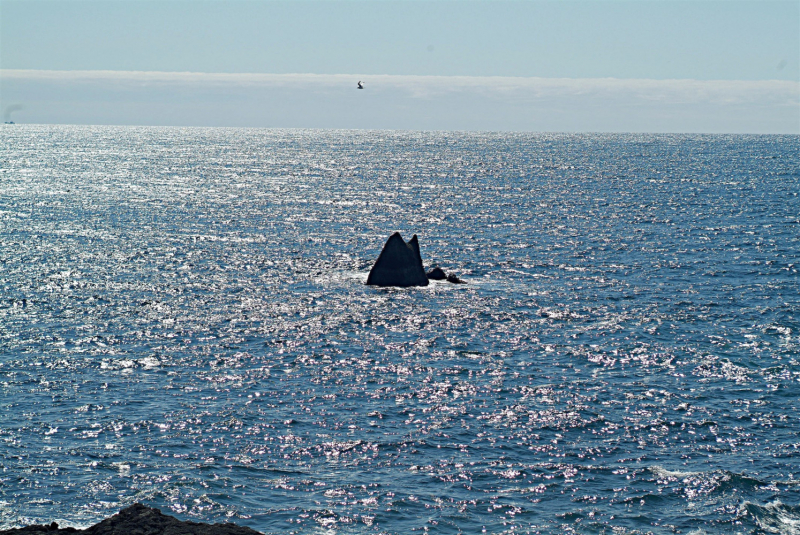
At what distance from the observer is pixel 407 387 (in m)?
51.9

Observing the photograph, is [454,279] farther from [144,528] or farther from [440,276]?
[144,528]

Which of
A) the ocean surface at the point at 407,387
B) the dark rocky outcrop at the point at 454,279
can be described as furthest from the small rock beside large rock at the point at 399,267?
the dark rocky outcrop at the point at 454,279

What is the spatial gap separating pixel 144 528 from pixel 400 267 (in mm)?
59416

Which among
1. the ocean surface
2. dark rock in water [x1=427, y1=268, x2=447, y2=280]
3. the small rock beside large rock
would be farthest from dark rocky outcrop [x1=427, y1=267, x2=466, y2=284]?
the small rock beside large rock

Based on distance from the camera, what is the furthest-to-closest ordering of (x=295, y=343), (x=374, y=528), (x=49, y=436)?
1. (x=295, y=343)
2. (x=49, y=436)
3. (x=374, y=528)

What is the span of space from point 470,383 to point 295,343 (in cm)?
1688

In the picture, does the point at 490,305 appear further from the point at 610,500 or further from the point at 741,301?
the point at 610,500

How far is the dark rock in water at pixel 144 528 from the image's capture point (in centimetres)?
2597

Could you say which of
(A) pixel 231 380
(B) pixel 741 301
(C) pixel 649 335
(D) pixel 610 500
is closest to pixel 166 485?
(A) pixel 231 380

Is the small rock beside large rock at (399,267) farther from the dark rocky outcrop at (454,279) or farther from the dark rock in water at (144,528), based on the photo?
the dark rock in water at (144,528)

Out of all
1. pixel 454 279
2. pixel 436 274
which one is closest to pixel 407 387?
pixel 454 279

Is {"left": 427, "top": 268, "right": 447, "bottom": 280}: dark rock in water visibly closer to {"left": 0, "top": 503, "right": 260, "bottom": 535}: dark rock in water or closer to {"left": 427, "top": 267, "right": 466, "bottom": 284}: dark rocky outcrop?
{"left": 427, "top": 267, "right": 466, "bottom": 284}: dark rocky outcrop

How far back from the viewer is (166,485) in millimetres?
36906

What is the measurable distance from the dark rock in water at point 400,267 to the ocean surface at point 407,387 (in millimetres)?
2501
